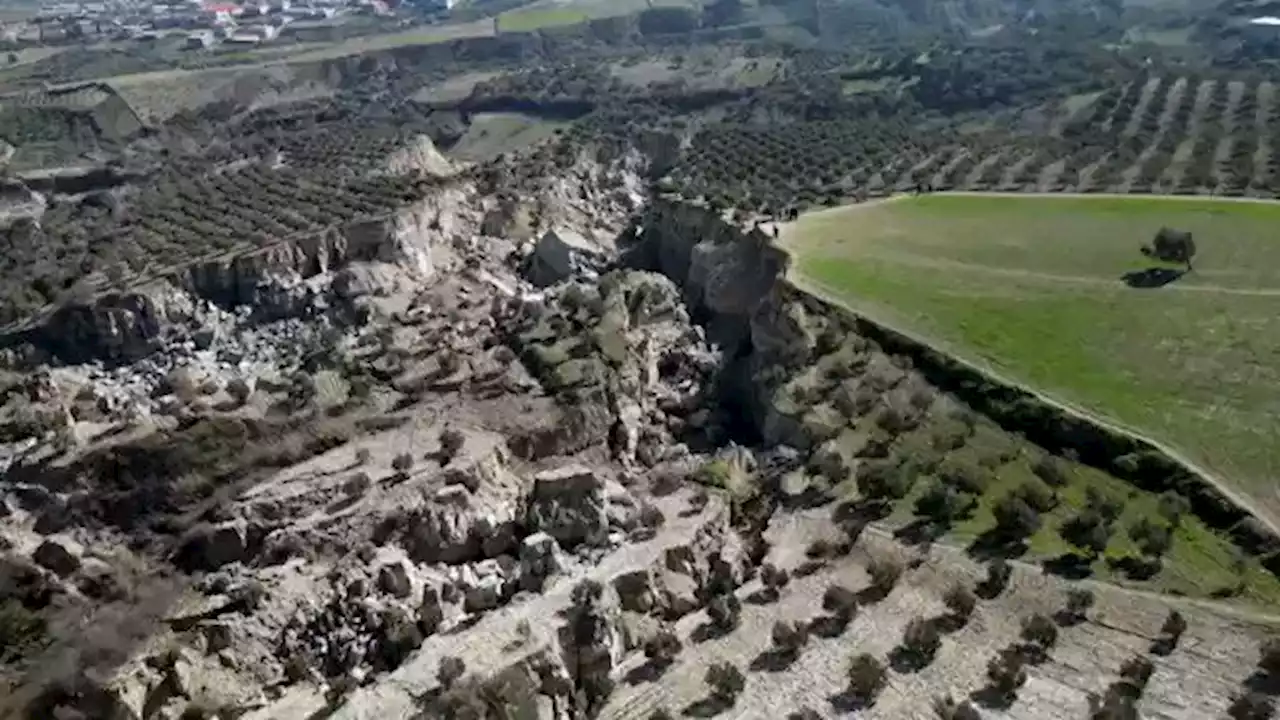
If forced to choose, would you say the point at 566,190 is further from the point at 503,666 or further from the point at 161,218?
the point at 503,666

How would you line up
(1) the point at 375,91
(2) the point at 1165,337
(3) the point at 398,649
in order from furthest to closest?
(1) the point at 375,91 < (2) the point at 1165,337 < (3) the point at 398,649

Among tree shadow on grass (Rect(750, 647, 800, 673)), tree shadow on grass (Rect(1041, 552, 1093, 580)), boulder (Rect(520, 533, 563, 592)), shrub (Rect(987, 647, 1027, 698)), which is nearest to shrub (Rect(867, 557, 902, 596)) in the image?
tree shadow on grass (Rect(750, 647, 800, 673))

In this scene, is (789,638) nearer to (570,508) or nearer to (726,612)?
(726,612)

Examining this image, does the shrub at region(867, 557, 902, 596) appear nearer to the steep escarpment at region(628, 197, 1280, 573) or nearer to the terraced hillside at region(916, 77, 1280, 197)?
the steep escarpment at region(628, 197, 1280, 573)

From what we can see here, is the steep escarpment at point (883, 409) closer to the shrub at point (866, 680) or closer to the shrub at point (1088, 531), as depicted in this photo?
the shrub at point (1088, 531)

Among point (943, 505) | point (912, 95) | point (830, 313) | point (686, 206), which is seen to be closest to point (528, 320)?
point (830, 313)

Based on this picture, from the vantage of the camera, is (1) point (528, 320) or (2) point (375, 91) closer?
(1) point (528, 320)
